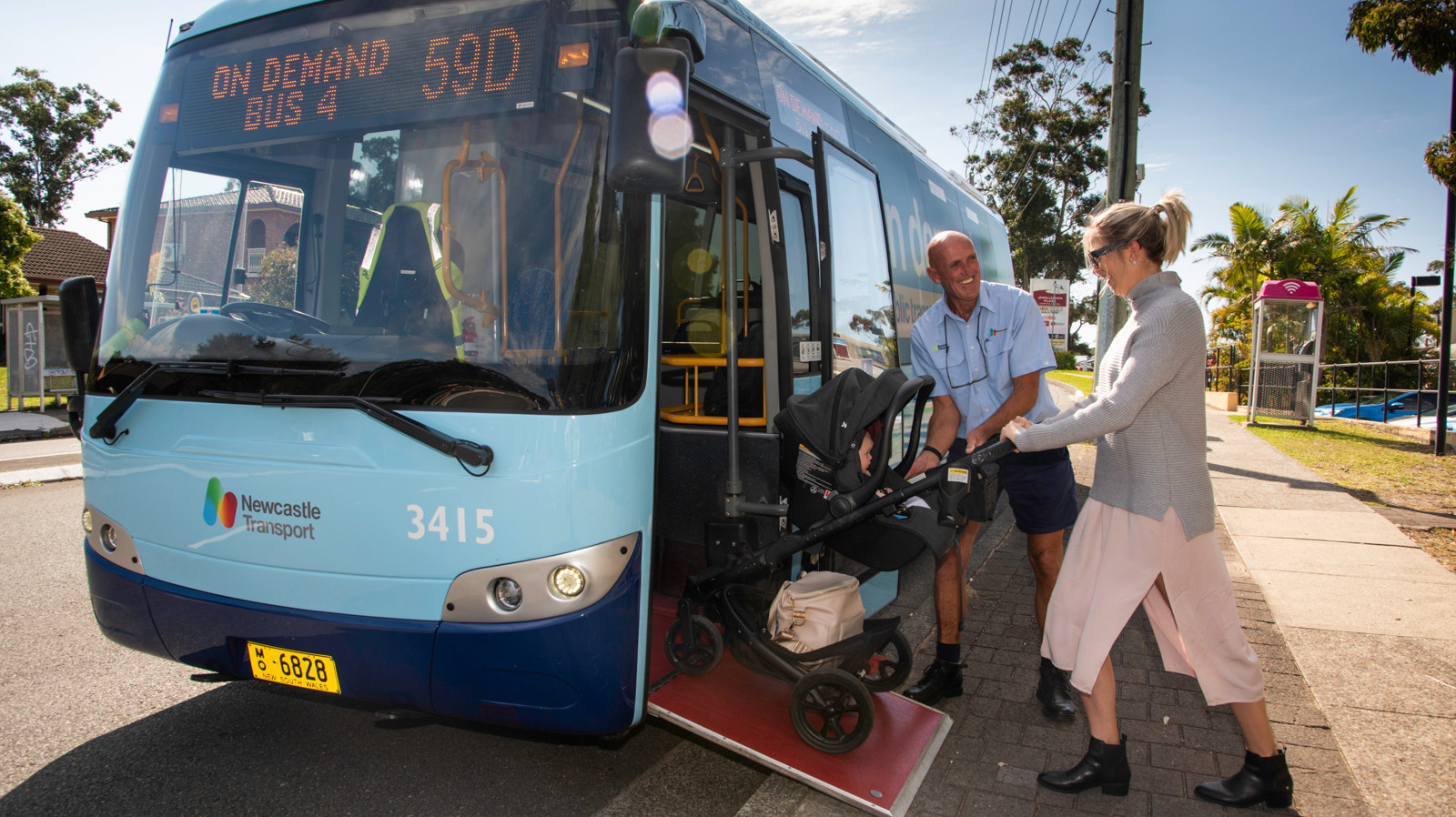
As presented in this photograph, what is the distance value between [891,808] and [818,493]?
127cm

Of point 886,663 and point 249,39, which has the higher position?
point 249,39

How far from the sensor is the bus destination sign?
2967mm

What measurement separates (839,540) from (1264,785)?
67.0 inches

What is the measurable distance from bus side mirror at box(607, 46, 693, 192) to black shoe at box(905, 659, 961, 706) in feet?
8.31

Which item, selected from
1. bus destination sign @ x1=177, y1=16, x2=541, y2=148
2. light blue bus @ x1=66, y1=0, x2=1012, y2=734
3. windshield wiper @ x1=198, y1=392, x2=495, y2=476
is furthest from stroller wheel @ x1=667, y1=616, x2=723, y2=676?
bus destination sign @ x1=177, y1=16, x2=541, y2=148

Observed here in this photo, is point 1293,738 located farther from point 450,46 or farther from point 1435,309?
point 1435,309

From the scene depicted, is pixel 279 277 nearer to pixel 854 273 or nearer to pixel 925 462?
pixel 925 462

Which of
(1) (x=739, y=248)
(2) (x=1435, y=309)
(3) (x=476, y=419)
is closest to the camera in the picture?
(3) (x=476, y=419)

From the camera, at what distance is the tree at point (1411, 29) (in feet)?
28.2

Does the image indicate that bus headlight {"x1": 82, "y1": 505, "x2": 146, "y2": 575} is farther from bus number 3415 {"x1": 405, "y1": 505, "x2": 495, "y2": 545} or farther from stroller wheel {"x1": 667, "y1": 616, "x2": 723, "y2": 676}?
stroller wheel {"x1": 667, "y1": 616, "x2": 723, "y2": 676}

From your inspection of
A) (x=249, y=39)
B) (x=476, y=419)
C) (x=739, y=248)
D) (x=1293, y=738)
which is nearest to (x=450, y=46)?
(x=249, y=39)

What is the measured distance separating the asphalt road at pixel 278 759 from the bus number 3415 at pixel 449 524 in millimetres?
735

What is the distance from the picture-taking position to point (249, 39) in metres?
3.34

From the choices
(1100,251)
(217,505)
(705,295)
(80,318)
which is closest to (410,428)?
(217,505)
